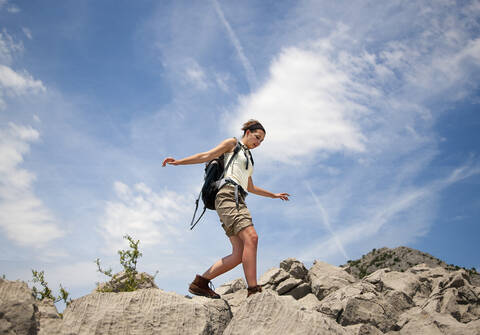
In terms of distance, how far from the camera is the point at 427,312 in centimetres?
621

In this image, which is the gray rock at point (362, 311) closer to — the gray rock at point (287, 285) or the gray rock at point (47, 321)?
the gray rock at point (287, 285)

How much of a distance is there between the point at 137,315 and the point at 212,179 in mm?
2242

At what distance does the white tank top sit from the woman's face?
168 millimetres

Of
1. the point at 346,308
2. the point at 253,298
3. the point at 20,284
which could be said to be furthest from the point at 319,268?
the point at 20,284

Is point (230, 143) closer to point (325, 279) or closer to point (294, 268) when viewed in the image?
point (325, 279)

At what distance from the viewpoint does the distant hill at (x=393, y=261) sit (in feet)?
92.8

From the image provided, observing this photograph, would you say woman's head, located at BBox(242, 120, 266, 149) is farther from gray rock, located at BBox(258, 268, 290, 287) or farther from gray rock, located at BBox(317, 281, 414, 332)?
gray rock, located at BBox(258, 268, 290, 287)

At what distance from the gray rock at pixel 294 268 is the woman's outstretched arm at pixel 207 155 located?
20.3 feet

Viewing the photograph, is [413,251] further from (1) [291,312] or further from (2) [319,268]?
(1) [291,312]

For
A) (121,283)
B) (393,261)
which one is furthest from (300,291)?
(393,261)

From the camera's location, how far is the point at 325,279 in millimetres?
10102

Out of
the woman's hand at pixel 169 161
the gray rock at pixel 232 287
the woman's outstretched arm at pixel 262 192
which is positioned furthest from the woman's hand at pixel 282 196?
the gray rock at pixel 232 287

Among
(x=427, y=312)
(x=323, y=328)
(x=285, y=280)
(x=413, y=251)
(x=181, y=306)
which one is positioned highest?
(x=413, y=251)

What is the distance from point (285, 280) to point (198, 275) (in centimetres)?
527
